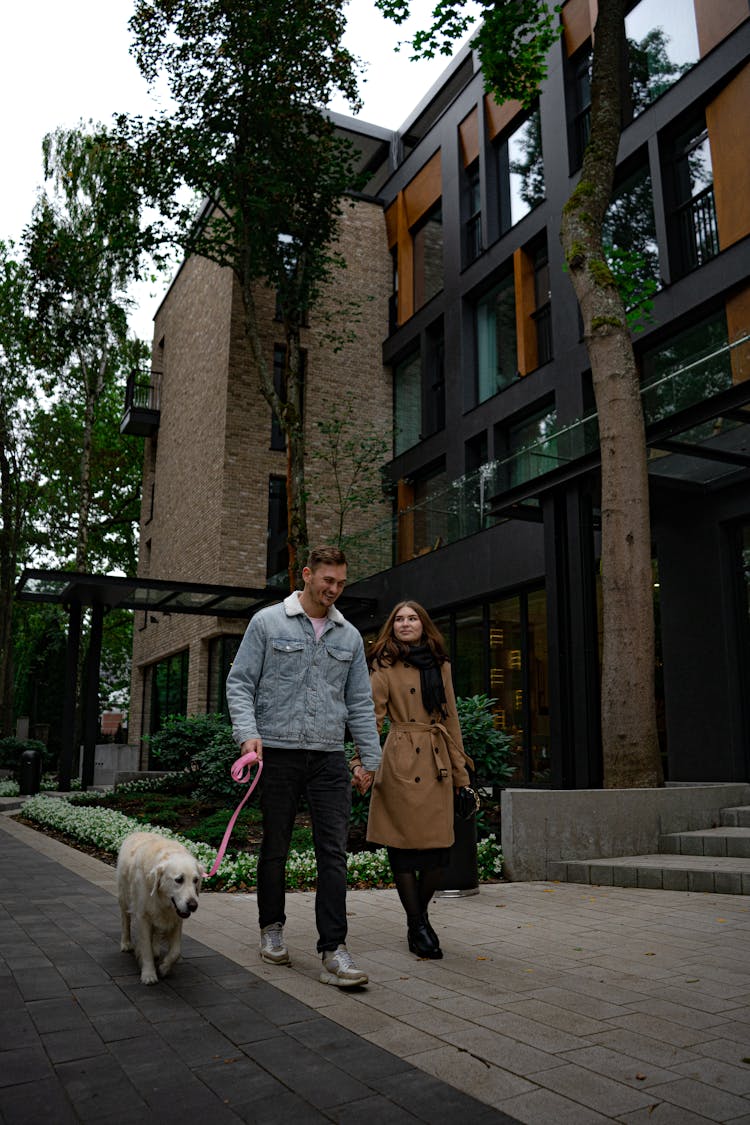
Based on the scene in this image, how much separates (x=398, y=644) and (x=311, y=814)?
3.76ft

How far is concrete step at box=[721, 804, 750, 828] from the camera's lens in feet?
29.0

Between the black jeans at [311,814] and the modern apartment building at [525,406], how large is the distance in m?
6.08

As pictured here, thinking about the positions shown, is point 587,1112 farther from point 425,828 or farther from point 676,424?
point 676,424

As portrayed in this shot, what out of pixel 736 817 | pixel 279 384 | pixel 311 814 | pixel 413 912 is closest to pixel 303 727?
pixel 311 814

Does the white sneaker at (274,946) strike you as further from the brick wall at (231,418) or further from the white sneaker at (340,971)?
the brick wall at (231,418)

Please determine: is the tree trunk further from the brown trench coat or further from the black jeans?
the black jeans

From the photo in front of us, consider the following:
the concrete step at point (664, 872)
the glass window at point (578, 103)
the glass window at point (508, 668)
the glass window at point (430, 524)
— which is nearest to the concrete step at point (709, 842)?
the concrete step at point (664, 872)

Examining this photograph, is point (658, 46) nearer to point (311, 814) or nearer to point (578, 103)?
point (578, 103)

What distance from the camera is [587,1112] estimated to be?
272cm

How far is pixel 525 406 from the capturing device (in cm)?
1791

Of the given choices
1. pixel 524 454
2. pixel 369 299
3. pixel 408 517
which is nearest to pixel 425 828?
pixel 524 454

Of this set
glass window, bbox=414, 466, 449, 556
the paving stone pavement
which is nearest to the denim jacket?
the paving stone pavement

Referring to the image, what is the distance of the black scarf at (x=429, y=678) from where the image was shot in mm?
5082

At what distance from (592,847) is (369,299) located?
18.9 meters
